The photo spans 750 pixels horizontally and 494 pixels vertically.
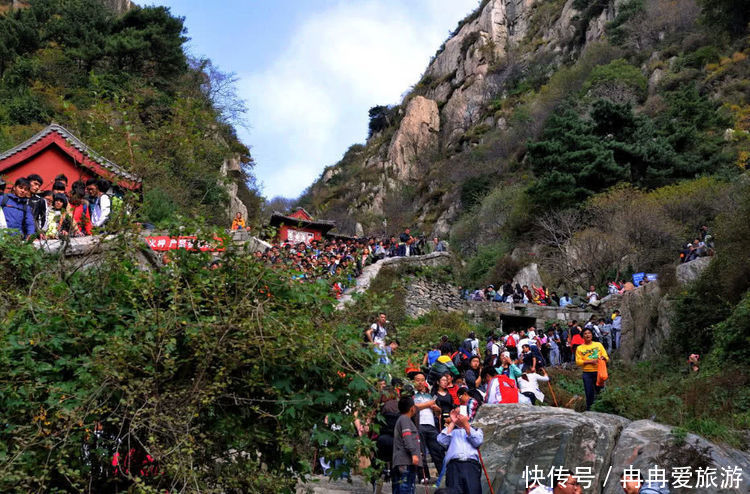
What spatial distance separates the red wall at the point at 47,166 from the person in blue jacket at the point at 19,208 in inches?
417

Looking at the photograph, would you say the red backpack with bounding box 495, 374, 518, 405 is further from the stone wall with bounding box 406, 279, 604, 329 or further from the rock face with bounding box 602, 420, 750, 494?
the stone wall with bounding box 406, 279, 604, 329

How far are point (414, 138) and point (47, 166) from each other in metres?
51.5

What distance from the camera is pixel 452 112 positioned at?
71.4m

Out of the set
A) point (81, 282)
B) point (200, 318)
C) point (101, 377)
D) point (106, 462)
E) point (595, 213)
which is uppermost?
point (595, 213)

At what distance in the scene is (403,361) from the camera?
19.0 feet

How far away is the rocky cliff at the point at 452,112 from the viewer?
60156 millimetres

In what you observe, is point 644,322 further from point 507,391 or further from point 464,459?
point 464,459

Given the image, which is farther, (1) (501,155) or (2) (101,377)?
(1) (501,155)

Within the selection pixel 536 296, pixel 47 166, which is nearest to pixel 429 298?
pixel 536 296

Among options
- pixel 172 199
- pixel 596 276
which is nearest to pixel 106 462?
pixel 172 199

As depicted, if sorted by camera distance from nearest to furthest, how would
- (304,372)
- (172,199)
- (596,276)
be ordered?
(304,372) < (172,199) < (596,276)

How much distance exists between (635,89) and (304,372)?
146 feet

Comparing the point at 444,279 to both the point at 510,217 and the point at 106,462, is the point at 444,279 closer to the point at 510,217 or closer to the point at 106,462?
the point at 510,217

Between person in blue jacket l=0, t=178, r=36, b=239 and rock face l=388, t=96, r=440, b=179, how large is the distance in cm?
5759
